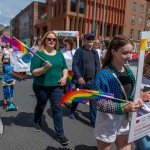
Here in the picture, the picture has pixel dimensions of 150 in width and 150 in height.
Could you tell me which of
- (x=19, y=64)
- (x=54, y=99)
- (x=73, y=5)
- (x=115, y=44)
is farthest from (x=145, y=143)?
(x=73, y=5)

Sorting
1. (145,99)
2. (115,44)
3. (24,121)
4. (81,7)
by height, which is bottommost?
(24,121)

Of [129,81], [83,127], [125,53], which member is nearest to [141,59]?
[125,53]

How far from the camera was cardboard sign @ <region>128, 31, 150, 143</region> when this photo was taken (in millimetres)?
1556

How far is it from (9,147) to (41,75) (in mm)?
1218

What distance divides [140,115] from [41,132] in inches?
92.9

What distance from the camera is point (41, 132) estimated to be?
3.86m

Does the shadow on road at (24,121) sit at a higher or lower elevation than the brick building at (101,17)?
lower

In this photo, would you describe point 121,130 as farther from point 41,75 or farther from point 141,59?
point 41,75

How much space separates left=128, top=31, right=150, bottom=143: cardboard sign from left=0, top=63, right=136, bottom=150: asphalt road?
171 centimetres

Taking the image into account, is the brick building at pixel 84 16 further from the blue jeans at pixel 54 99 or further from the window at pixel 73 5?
the blue jeans at pixel 54 99

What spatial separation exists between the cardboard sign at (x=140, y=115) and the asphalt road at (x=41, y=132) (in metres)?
1.71

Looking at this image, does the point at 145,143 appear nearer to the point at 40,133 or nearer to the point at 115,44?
the point at 115,44

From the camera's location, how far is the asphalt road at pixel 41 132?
3.38 metres

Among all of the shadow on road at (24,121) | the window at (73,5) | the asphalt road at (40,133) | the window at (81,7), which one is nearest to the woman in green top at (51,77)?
the asphalt road at (40,133)
